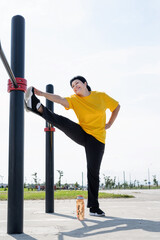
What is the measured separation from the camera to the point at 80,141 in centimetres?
320

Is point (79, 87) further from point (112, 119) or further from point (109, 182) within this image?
point (109, 182)

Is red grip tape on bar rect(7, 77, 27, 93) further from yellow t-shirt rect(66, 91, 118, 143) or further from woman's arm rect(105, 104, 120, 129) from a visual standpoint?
woman's arm rect(105, 104, 120, 129)

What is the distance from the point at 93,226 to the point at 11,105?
1226 millimetres

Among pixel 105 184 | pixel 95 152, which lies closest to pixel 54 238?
pixel 95 152

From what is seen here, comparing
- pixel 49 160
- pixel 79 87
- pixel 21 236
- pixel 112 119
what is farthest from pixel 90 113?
pixel 21 236

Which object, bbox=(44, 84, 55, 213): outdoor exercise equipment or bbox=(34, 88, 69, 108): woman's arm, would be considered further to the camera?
bbox=(44, 84, 55, 213): outdoor exercise equipment

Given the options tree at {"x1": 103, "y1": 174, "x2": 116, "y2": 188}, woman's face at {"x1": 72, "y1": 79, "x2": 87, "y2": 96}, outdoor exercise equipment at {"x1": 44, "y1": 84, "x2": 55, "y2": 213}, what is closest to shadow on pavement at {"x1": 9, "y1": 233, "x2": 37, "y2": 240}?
outdoor exercise equipment at {"x1": 44, "y1": 84, "x2": 55, "y2": 213}

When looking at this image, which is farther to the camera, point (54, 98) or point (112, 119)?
point (112, 119)

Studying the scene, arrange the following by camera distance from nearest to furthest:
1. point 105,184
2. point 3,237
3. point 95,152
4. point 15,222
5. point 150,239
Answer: point 150,239
point 3,237
point 15,222
point 95,152
point 105,184

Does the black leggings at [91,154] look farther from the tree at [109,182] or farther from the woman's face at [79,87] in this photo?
the tree at [109,182]

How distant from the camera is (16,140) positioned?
2141mm

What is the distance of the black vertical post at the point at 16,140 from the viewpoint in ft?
6.72

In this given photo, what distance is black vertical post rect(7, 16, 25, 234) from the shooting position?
205 cm

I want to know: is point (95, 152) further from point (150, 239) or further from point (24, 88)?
point (150, 239)
